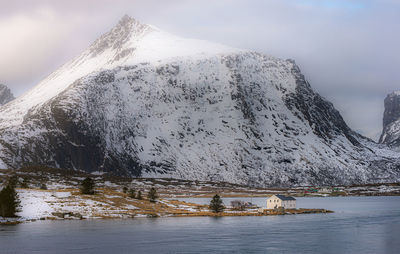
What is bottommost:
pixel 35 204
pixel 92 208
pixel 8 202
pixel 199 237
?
pixel 199 237

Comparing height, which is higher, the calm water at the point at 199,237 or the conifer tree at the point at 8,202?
the conifer tree at the point at 8,202

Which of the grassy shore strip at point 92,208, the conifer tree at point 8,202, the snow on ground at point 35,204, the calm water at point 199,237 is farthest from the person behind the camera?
the grassy shore strip at point 92,208

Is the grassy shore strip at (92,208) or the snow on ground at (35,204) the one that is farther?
the grassy shore strip at (92,208)

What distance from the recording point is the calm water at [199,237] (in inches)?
3699

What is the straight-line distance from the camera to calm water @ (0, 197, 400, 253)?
308 ft

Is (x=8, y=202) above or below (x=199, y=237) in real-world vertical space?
above

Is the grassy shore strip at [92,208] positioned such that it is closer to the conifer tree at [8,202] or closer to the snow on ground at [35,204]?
the snow on ground at [35,204]

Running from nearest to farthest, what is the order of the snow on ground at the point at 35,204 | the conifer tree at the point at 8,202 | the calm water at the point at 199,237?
the calm water at the point at 199,237 → the conifer tree at the point at 8,202 → the snow on ground at the point at 35,204

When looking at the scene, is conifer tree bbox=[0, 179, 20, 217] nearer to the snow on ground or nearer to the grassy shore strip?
the grassy shore strip

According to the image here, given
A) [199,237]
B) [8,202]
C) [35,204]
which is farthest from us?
[35,204]

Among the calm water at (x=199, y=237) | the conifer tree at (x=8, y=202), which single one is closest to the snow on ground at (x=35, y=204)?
the conifer tree at (x=8, y=202)

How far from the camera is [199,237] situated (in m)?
110

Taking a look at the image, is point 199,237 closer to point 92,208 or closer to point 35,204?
point 92,208

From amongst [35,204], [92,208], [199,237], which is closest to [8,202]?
[35,204]
